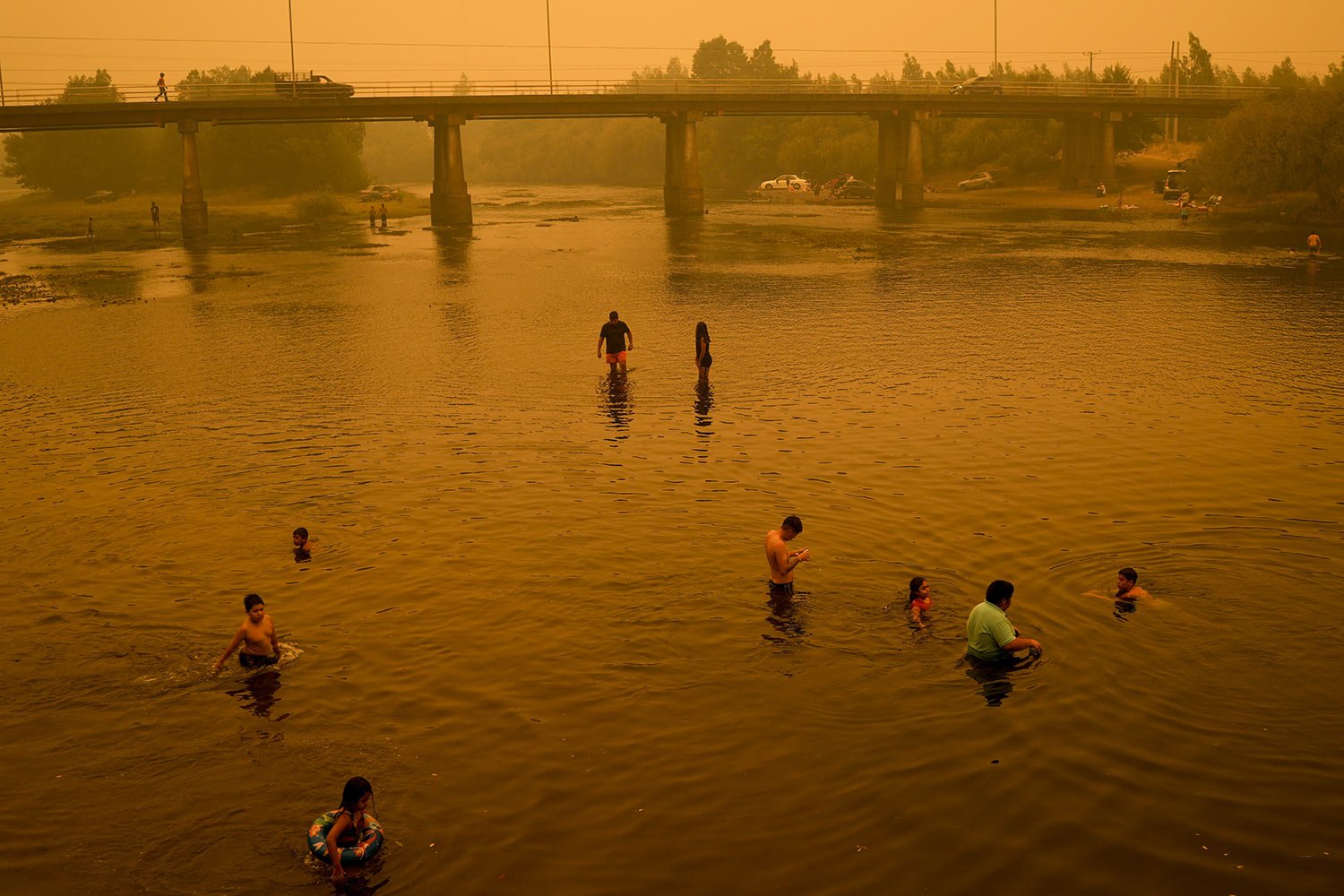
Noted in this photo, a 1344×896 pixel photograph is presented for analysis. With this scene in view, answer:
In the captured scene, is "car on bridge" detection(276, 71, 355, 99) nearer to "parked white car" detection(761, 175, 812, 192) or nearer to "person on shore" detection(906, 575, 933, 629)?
"parked white car" detection(761, 175, 812, 192)

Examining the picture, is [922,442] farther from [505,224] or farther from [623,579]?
[505,224]

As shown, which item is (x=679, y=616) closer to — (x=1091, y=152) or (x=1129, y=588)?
(x=1129, y=588)

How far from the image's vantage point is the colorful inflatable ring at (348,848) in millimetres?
11000

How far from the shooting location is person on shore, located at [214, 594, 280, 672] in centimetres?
1484

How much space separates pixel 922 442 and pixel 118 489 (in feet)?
51.0

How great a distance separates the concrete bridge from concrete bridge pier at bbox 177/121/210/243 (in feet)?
0.26

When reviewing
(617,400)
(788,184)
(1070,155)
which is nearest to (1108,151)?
(1070,155)

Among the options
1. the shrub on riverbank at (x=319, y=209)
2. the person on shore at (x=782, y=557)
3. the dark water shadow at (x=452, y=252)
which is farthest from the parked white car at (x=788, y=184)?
the person on shore at (x=782, y=557)

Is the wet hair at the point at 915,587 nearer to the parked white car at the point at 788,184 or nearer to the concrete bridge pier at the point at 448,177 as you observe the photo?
the concrete bridge pier at the point at 448,177

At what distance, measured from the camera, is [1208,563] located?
18094 millimetres

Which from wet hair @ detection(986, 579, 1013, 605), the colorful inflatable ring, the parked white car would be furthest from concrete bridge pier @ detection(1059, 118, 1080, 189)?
the colorful inflatable ring

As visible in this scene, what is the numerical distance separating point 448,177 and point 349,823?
83.9 meters

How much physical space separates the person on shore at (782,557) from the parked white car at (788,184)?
124628mm

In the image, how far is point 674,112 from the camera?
96.8 metres
